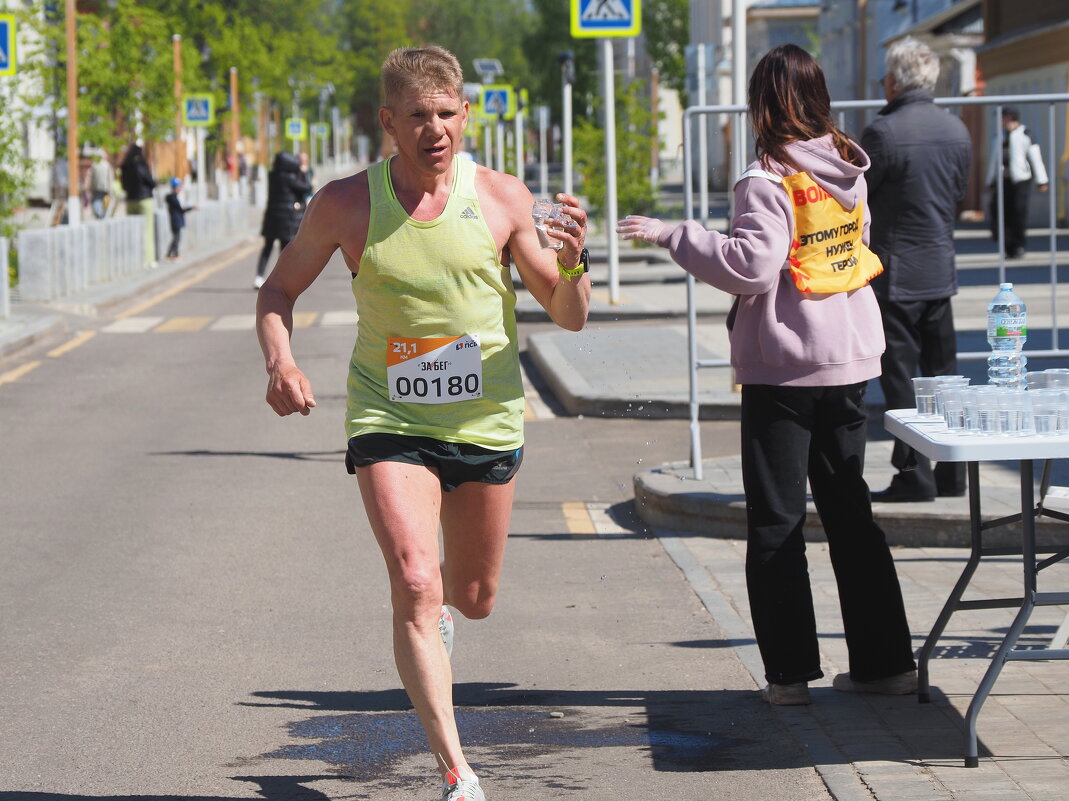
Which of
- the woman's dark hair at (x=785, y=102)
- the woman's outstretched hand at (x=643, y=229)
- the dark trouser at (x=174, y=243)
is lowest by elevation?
the woman's outstretched hand at (x=643, y=229)

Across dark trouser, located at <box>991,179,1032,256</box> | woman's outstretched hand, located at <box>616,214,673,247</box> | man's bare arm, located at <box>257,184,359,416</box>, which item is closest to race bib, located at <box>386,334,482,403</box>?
man's bare arm, located at <box>257,184,359,416</box>

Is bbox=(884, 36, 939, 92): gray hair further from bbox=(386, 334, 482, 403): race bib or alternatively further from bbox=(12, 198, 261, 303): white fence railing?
bbox=(12, 198, 261, 303): white fence railing

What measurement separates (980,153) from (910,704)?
33405mm

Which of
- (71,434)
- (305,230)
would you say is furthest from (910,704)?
(71,434)

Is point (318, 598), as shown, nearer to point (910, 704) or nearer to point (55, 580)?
point (55, 580)

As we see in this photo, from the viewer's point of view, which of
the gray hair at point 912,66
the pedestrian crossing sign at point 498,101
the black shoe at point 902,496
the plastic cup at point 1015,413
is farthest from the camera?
the pedestrian crossing sign at point 498,101

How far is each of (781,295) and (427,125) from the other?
51.2 inches

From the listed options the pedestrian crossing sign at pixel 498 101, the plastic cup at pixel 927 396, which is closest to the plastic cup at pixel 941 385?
the plastic cup at pixel 927 396

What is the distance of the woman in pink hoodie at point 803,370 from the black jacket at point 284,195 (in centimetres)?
1826

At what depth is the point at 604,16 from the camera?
1808cm

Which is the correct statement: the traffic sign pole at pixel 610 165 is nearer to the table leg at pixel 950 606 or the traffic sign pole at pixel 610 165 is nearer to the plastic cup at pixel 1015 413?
the table leg at pixel 950 606

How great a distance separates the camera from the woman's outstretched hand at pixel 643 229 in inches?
196

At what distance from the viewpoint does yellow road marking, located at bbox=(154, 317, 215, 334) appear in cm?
2013

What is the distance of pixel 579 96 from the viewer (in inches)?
3393
